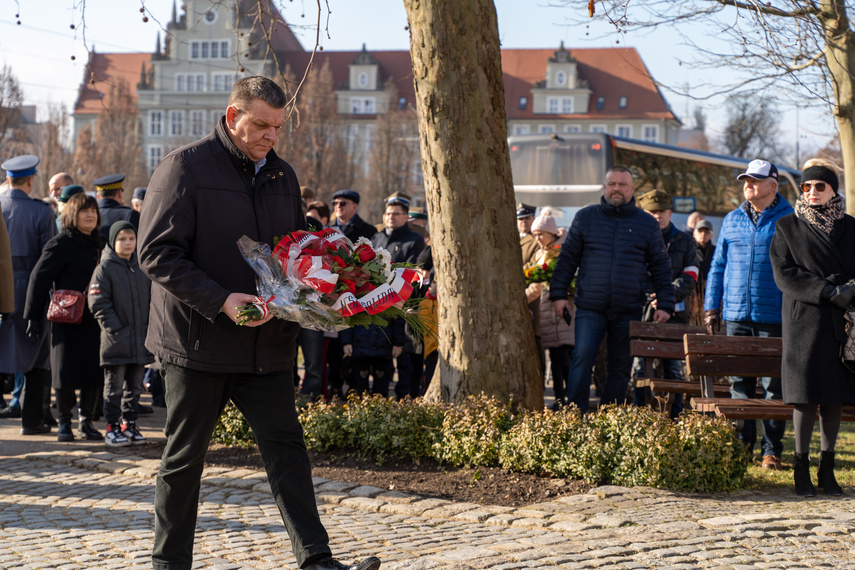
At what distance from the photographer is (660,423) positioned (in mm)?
6387

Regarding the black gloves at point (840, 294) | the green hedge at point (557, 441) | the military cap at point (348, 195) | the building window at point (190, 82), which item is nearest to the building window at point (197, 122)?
the building window at point (190, 82)

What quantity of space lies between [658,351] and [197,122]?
76268mm

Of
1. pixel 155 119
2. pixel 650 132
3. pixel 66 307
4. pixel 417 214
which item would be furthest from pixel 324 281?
pixel 650 132

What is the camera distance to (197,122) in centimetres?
8038

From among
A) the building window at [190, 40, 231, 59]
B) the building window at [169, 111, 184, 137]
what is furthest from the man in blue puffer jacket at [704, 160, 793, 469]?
the building window at [190, 40, 231, 59]

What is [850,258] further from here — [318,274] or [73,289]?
[73,289]

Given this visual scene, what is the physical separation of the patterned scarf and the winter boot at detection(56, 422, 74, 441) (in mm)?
5928

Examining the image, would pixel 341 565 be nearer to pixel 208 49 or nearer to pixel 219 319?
pixel 219 319

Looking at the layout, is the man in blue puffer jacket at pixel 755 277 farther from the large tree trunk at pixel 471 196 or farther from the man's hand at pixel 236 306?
the man's hand at pixel 236 306

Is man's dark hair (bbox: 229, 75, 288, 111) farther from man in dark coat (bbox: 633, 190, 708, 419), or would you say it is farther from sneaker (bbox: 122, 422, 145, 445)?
man in dark coat (bbox: 633, 190, 708, 419)

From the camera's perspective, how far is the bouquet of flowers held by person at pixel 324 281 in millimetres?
3832

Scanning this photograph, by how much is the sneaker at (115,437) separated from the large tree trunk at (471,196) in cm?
269

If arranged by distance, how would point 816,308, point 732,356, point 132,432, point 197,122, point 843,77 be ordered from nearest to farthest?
point 816,308 < point 732,356 < point 132,432 < point 843,77 < point 197,122

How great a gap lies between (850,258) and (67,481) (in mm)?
5392
